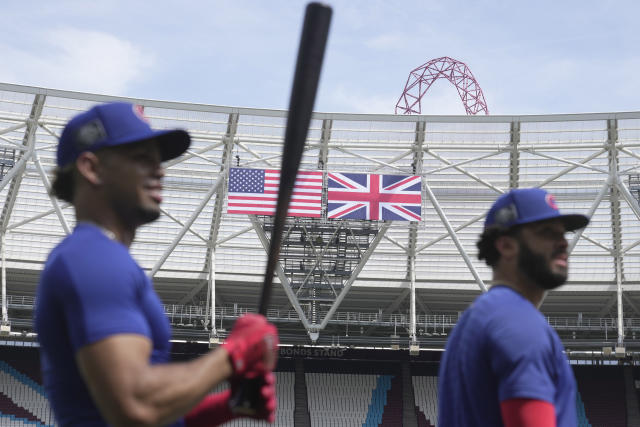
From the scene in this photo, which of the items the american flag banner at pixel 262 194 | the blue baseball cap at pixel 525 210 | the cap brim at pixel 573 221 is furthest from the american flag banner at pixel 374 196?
the blue baseball cap at pixel 525 210

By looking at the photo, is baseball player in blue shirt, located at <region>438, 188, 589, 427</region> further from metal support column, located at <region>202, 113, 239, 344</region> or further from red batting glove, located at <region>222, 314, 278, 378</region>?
metal support column, located at <region>202, 113, 239, 344</region>

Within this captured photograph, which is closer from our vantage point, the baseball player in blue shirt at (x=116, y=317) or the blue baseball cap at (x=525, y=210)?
the baseball player in blue shirt at (x=116, y=317)

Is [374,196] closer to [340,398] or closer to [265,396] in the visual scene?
[340,398]

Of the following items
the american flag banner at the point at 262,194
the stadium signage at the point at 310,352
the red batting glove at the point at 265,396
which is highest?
the american flag banner at the point at 262,194

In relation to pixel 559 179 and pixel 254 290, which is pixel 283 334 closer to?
pixel 254 290

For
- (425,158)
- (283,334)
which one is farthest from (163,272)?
(425,158)

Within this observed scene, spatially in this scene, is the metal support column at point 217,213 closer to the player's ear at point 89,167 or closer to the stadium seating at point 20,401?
the stadium seating at point 20,401

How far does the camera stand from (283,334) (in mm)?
33188

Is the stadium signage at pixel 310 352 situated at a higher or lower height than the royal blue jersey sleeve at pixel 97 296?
lower

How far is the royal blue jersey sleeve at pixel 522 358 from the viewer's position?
2.95m

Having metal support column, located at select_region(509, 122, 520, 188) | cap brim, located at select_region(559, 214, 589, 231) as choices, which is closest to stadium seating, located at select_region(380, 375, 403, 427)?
metal support column, located at select_region(509, 122, 520, 188)

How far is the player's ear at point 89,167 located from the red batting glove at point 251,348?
635 millimetres

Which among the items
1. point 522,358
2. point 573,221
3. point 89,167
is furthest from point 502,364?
point 89,167

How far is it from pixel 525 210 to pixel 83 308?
6.55 feet
